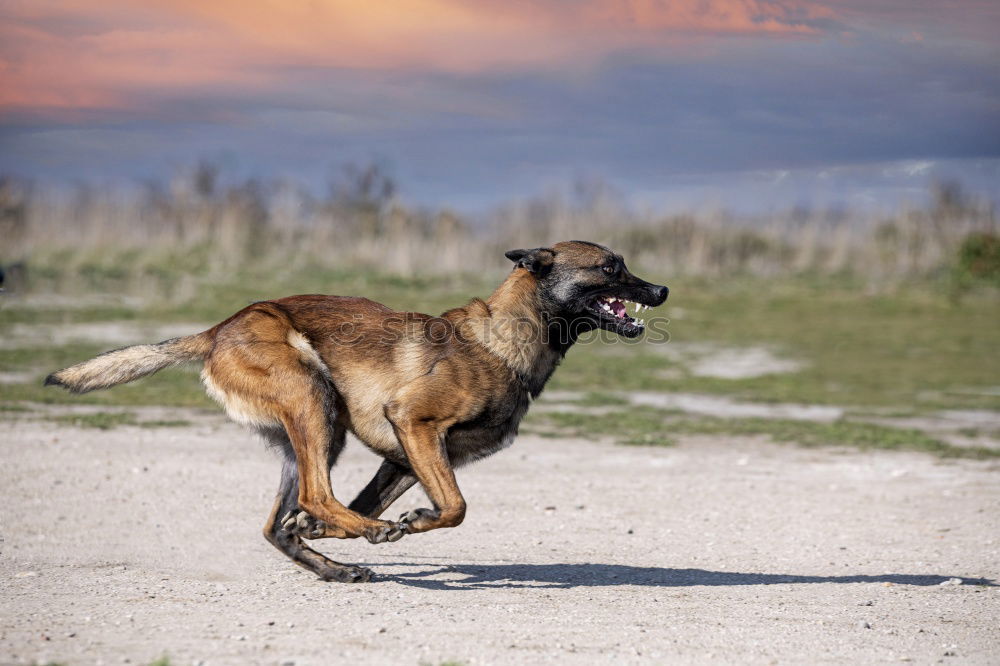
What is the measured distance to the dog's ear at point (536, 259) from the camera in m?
7.16

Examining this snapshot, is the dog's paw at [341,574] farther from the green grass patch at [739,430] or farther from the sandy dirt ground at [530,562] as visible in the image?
the green grass patch at [739,430]

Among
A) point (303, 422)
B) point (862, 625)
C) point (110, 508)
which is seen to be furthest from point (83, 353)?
point (862, 625)

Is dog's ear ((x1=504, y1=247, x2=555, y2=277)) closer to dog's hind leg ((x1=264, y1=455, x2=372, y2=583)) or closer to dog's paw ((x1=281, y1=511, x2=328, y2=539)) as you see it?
dog's hind leg ((x1=264, y1=455, x2=372, y2=583))

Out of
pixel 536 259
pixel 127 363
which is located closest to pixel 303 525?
pixel 127 363

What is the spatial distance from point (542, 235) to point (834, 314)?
1133cm

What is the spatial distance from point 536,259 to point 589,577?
2076mm

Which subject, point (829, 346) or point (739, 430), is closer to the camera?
point (739, 430)

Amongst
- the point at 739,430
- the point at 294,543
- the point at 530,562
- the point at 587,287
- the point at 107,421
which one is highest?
the point at 587,287

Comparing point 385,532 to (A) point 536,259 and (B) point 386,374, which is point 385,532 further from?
(A) point 536,259

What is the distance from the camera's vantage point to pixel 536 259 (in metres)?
7.17

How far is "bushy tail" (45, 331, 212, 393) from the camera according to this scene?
22.9 ft

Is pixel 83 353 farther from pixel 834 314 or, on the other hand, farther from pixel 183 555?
pixel 834 314

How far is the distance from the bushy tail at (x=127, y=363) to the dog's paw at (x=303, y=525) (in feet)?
3.65

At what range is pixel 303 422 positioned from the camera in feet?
21.7
